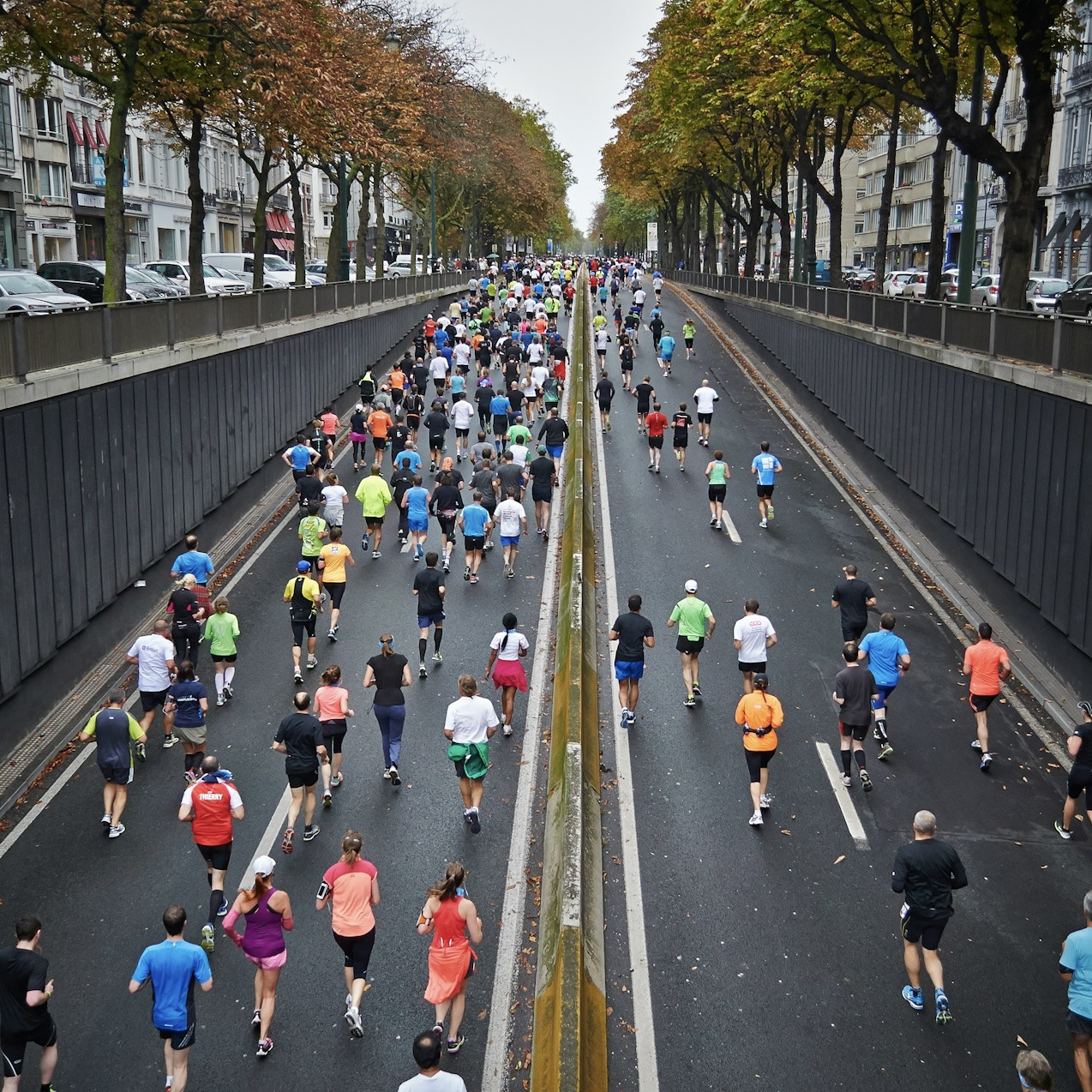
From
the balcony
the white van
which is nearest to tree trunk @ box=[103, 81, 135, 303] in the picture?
the white van

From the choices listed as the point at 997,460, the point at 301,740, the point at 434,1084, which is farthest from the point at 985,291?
the point at 434,1084

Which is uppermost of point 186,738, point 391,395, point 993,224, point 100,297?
point 993,224

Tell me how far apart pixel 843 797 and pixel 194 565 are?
888 cm

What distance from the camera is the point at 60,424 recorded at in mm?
15711

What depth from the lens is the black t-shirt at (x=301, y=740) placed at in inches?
460

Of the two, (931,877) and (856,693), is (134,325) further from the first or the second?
(931,877)

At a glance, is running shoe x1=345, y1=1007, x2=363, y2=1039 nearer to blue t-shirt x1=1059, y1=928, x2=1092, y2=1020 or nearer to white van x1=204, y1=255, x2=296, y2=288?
blue t-shirt x1=1059, y1=928, x2=1092, y2=1020

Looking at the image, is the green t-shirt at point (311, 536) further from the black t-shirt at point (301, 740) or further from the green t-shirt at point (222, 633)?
the black t-shirt at point (301, 740)

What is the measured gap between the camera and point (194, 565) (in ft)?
54.2

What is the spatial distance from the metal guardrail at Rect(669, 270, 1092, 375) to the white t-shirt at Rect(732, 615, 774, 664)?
5188mm

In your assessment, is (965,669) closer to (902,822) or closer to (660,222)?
(902,822)

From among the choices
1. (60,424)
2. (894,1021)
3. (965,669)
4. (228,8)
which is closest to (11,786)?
(60,424)

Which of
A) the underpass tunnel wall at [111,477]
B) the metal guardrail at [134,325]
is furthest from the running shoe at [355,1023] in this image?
the metal guardrail at [134,325]

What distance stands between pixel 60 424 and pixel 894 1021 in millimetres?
11993
